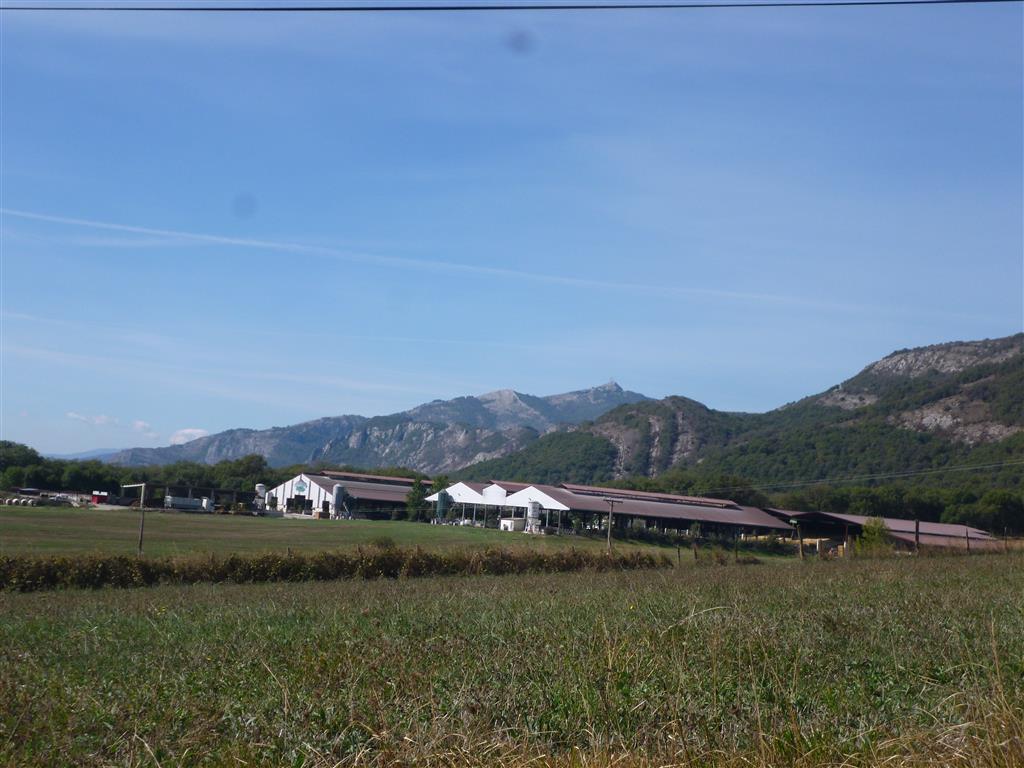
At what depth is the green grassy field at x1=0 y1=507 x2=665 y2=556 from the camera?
3731 centimetres

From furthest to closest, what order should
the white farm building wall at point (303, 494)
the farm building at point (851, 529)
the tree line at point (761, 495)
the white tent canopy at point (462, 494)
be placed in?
the white farm building wall at point (303, 494)
the white tent canopy at point (462, 494)
the tree line at point (761, 495)
the farm building at point (851, 529)

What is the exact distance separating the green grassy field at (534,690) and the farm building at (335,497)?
3074 inches

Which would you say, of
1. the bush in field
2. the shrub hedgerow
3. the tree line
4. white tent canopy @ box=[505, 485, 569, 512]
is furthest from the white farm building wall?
the shrub hedgerow

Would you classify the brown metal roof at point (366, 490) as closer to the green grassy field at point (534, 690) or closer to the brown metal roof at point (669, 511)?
the brown metal roof at point (669, 511)

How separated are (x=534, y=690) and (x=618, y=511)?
66995mm

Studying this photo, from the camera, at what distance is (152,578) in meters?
28.2

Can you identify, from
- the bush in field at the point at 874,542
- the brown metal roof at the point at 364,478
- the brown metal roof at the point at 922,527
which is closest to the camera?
the bush in field at the point at 874,542

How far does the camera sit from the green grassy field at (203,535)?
37312mm

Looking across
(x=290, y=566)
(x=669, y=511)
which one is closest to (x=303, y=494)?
(x=669, y=511)

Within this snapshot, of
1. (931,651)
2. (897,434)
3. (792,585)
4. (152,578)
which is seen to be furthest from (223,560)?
(897,434)

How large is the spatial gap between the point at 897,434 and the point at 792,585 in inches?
4980

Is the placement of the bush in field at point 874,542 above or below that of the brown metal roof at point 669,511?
below

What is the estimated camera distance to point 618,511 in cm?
7394

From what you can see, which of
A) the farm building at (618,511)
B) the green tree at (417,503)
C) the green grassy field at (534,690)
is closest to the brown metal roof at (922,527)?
the farm building at (618,511)
